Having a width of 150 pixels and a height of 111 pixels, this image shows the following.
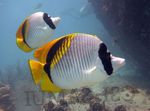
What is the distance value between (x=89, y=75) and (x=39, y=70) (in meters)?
0.37

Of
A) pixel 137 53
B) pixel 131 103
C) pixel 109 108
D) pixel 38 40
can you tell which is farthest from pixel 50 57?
pixel 137 53

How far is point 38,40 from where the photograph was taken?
2.80 m

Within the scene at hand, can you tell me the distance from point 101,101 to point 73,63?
203 inches

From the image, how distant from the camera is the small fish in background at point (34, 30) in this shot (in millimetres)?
2740

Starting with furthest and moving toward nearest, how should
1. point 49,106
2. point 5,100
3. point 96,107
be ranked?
1. point 5,100
2. point 49,106
3. point 96,107

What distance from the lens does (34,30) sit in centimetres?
279

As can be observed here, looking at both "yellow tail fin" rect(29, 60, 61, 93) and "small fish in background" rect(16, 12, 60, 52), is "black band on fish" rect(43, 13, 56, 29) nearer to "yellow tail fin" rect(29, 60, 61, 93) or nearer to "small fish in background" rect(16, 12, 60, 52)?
"small fish in background" rect(16, 12, 60, 52)

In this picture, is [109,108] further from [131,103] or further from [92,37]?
[92,37]

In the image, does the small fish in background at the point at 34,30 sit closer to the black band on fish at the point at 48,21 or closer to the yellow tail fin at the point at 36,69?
the black band on fish at the point at 48,21

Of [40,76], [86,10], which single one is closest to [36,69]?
[40,76]

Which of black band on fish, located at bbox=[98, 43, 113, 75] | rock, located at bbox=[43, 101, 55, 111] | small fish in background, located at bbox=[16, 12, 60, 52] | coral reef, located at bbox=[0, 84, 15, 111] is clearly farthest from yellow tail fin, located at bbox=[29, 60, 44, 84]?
coral reef, located at bbox=[0, 84, 15, 111]

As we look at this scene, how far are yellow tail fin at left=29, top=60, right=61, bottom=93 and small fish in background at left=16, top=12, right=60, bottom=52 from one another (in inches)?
42.1

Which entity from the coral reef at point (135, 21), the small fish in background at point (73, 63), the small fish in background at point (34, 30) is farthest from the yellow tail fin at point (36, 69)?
the coral reef at point (135, 21)

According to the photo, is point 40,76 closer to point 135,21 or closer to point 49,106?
point 49,106
